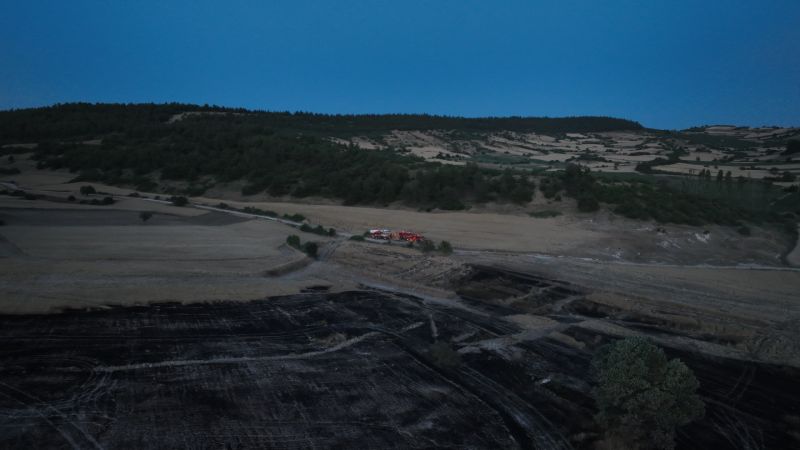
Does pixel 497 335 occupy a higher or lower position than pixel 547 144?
lower

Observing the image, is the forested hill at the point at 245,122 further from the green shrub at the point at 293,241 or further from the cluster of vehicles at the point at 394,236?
the green shrub at the point at 293,241

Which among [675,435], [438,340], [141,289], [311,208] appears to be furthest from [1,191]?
[675,435]

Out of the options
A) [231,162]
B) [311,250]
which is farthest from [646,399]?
[231,162]

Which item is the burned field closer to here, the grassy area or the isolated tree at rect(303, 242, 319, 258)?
the isolated tree at rect(303, 242, 319, 258)

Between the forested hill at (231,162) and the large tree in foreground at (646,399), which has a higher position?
the forested hill at (231,162)

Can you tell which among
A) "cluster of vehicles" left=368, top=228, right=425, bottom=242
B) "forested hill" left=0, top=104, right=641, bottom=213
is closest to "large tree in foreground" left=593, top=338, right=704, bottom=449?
"cluster of vehicles" left=368, top=228, right=425, bottom=242

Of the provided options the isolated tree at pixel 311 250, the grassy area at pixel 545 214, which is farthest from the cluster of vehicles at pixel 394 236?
the grassy area at pixel 545 214

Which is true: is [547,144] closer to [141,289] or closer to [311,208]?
[311,208]
